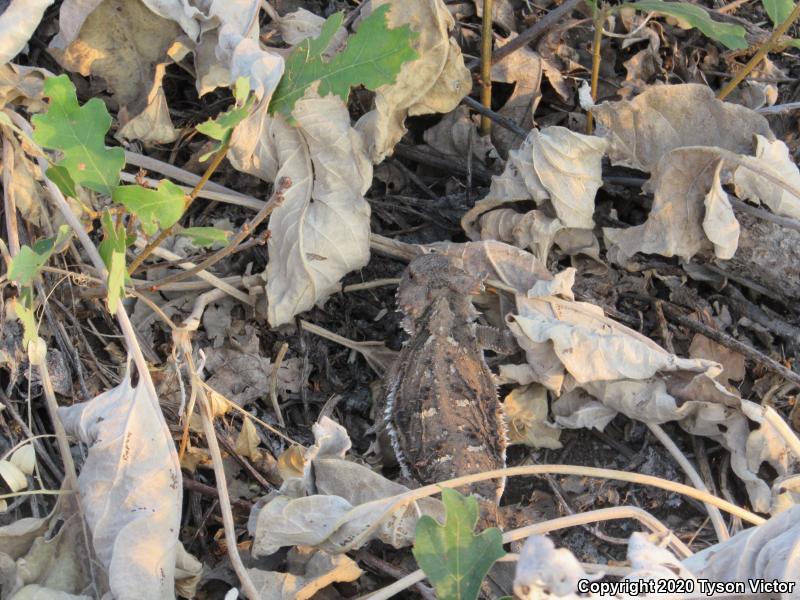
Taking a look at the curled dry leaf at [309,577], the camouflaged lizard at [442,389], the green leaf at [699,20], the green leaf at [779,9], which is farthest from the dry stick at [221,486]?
the green leaf at [779,9]

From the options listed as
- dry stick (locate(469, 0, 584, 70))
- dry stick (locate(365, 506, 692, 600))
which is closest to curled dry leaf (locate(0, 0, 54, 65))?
dry stick (locate(469, 0, 584, 70))

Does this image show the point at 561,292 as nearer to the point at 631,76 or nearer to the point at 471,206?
the point at 471,206

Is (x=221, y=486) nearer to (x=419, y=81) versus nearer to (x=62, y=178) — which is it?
(x=62, y=178)

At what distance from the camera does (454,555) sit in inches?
85.8

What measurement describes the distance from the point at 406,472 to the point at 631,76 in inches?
89.6

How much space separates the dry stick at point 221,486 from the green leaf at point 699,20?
7.12 ft

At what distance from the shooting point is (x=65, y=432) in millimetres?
2904

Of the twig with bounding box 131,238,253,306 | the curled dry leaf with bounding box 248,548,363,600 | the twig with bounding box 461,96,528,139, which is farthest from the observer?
the twig with bounding box 461,96,528,139

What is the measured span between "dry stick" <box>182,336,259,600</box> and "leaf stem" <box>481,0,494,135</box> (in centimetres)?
191

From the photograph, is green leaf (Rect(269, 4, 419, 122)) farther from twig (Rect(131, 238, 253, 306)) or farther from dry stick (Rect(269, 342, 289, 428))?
dry stick (Rect(269, 342, 289, 428))

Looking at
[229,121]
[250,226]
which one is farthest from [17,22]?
[250,226]

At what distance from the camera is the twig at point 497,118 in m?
3.98

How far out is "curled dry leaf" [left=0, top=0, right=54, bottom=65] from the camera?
118 inches

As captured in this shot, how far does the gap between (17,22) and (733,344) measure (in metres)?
3.17
